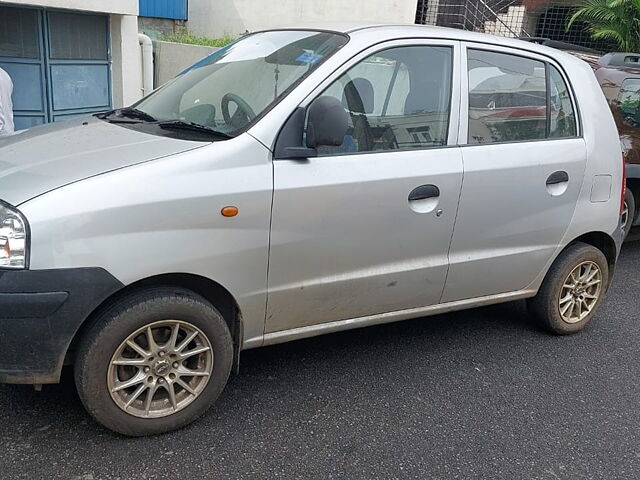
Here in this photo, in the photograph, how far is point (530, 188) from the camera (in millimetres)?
3744

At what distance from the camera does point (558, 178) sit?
387 cm

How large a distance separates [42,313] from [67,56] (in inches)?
259

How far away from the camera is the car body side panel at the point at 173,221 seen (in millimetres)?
2484

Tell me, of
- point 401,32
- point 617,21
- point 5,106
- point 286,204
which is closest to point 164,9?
point 5,106

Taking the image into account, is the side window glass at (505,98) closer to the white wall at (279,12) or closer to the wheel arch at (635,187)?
the wheel arch at (635,187)

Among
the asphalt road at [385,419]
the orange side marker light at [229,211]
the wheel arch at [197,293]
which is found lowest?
the asphalt road at [385,419]

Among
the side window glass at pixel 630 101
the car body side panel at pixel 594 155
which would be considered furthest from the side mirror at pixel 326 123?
the side window glass at pixel 630 101

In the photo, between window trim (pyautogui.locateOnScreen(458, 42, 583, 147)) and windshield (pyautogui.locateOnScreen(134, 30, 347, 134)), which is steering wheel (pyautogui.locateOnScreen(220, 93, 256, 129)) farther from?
window trim (pyautogui.locateOnScreen(458, 42, 583, 147))

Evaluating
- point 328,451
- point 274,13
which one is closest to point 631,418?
point 328,451

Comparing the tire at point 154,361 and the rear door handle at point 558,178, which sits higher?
the rear door handle at point 558,178

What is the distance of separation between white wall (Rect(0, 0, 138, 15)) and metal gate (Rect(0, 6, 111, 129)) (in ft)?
1.11

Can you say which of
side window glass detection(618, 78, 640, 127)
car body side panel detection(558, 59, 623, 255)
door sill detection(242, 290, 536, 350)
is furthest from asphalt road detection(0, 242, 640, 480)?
side window glass detection(618, 78, 640, 127)

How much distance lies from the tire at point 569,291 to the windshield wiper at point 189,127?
2417 millimetres

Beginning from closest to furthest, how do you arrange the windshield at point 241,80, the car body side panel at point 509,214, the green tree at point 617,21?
the windshield at point 241,80
the car body side panel at point 509,214
the green tree at point 617,21
